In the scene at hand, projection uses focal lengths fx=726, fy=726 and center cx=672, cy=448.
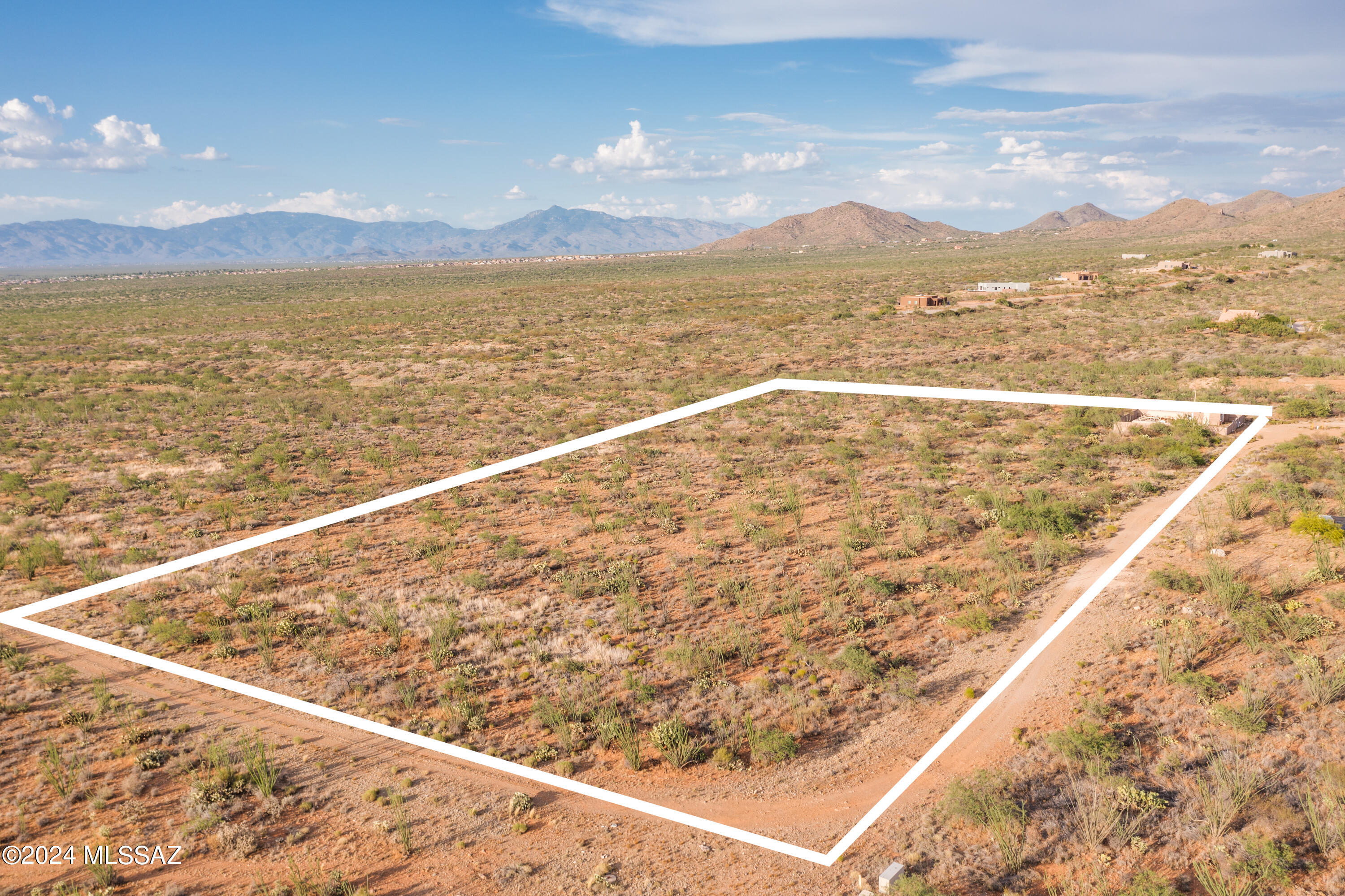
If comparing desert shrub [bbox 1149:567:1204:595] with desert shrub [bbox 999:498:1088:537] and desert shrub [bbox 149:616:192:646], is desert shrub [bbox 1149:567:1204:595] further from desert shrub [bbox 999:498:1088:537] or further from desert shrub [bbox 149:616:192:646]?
desert shrub [bbox 149:616:192:646]

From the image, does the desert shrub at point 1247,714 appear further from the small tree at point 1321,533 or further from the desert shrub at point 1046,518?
the desert shrub at point 1046,518

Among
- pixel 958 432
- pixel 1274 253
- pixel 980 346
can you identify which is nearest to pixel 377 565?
pixel 958 432

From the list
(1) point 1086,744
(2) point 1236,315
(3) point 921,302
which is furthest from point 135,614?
(3) point 921,302

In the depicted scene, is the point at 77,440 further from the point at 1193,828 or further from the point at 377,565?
the point at 1193,828

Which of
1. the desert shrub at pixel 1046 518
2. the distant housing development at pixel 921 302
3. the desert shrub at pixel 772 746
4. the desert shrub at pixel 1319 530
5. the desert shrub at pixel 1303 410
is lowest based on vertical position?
the desert shrub at pixel 772 746

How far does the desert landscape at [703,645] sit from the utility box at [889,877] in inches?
6.2

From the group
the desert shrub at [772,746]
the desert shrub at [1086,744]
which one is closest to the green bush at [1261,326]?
the desert shrub at [1086,744]

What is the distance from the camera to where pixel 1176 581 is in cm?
1354

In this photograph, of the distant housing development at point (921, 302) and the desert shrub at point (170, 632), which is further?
the distant housing development at point (921, 302)

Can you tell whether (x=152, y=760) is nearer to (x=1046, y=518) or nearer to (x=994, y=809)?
(x=994, y=809)

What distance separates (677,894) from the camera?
7984 millimetres

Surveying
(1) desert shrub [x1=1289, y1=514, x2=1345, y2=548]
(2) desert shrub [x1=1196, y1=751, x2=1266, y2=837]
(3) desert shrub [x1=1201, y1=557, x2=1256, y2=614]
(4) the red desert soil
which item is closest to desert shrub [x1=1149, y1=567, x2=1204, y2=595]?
(3) desert shrub [x1=1201, y1=557, x2=1256, y2=614]

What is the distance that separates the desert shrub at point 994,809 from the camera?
8227mm

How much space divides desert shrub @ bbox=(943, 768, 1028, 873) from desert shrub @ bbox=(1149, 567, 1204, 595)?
264 inches
